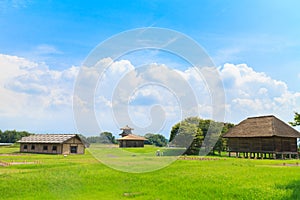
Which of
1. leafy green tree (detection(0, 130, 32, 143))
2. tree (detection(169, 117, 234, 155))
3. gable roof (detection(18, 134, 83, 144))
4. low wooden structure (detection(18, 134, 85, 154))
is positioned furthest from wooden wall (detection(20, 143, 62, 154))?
leafy green tree (detection(0, 130, 32, 143))

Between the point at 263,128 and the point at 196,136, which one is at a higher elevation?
the point at 263,128

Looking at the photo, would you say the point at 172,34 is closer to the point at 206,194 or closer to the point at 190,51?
the point at 190,51

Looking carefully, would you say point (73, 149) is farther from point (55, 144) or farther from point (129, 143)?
point (129, 143)

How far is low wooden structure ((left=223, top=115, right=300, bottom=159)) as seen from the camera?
37906mm

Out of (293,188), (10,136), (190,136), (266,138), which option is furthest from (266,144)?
(10,136)

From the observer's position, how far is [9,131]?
97250 millimetres

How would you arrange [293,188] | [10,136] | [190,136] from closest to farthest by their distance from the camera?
[293,188]
[190,136]
[10,136]

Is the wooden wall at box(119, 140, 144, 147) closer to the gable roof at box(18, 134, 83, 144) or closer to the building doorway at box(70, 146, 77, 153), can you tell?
the building doorway at box(70, 146, 77, 153)

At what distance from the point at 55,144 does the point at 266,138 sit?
102 feet

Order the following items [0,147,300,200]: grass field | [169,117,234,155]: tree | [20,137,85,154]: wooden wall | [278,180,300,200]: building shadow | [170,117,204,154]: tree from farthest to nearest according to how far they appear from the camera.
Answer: [20,137,85,154]: wooden wall → [169,117,234,155]: tree → [170,117,204,154]: tree → [0,147,300,200]: grass field → [278,180,300,200]: building shadow

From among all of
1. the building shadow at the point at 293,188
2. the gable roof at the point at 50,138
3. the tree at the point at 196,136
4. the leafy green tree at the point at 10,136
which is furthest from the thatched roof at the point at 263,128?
the leafy green tree at the point at 10,136

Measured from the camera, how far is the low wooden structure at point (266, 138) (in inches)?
1492

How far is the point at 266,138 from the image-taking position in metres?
38.6

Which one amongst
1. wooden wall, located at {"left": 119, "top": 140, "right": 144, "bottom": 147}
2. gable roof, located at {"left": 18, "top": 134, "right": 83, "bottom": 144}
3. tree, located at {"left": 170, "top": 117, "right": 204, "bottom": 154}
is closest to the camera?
tree, located at {"left": 170, "top": 117, "right": 204, "bottom": 154}
